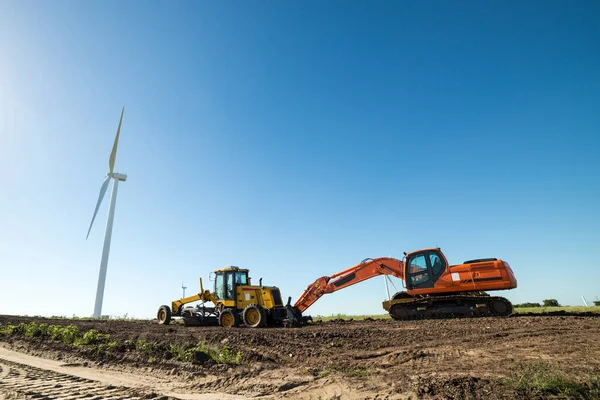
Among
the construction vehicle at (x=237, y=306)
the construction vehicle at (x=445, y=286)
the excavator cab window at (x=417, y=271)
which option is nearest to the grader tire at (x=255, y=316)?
the construction vehicle at (x=237, y=306)

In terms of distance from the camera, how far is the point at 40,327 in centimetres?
1525

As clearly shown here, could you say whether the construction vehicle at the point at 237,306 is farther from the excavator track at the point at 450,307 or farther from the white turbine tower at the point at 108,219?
the white turbine tower at the point at 108,219

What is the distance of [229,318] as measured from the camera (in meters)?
17.4

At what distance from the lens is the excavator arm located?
17.1 metres

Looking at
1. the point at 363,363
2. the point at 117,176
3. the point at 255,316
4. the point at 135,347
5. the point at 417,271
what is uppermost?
the point at 117,176

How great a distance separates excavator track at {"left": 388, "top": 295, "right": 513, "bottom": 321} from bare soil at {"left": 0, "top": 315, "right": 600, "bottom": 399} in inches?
114

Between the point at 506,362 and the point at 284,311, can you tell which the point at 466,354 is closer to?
the point at 506,362

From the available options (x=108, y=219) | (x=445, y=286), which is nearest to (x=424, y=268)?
(x=445, y=286)

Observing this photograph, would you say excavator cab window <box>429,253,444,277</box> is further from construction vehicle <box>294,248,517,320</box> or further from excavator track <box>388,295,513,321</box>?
excavator track <box>388,295,513,321</box>

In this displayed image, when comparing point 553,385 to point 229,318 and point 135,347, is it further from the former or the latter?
point 229,318

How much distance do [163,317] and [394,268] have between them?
14.1 metres

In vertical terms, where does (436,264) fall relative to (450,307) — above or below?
above

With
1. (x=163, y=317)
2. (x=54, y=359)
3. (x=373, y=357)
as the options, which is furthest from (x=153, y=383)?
Answer: (x=163, y=317)

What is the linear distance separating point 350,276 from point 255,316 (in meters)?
5.41
